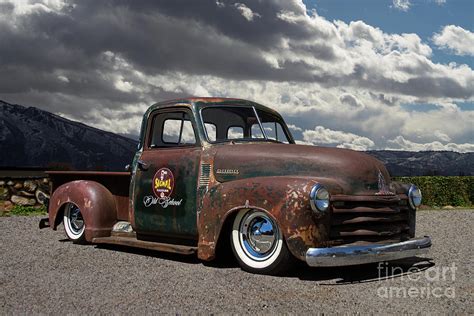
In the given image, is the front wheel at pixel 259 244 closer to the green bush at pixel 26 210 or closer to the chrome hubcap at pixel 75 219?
the chrome hubcap at pixel 75 219

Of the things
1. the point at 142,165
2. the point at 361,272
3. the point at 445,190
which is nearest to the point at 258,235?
the point at 361,272

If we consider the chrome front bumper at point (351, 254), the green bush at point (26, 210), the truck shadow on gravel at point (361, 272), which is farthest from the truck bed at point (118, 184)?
the green bush at point (26, 210)

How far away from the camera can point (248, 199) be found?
5.26 meters

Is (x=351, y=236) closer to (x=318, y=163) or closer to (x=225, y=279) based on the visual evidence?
(x=318, y=163)

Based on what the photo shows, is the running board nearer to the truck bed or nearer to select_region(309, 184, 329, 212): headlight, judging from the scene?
the truck bed

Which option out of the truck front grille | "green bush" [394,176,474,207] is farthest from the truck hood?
"green bush" [394,176,474,207]

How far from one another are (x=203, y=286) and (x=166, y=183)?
5.86 feet

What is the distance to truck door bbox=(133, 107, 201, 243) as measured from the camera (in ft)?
20.0

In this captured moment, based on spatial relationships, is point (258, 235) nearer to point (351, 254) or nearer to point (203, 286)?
point (203, 286)

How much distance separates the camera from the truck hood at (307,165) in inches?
209

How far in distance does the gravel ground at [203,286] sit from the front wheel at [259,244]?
11 centimetres

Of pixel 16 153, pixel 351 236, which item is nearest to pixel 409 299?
pixel 351 236

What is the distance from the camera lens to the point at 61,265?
6016 mm

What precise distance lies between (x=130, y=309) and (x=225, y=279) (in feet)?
3.89
